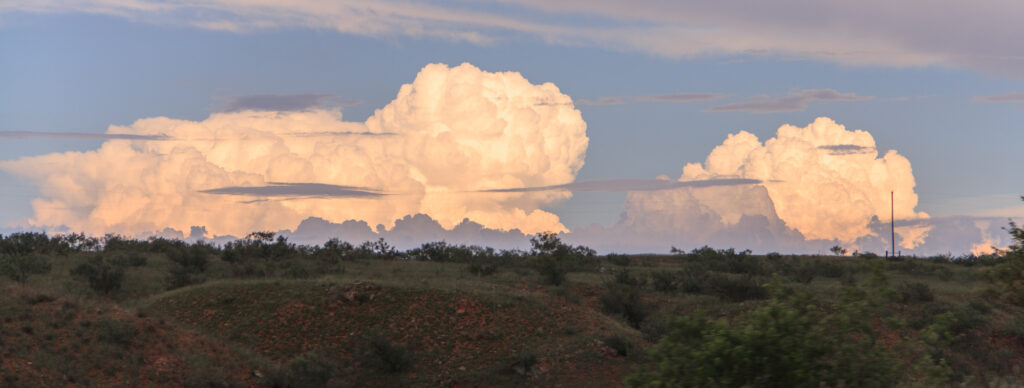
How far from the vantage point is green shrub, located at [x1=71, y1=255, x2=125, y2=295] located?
37.1 meters

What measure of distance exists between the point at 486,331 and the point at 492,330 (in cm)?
21

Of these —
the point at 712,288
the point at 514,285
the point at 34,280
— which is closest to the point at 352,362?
the point at 514,285

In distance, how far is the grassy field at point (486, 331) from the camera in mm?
9992

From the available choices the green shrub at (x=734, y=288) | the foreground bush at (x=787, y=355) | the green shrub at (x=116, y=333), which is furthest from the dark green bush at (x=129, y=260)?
the foreground bush at (x=787, y=355)

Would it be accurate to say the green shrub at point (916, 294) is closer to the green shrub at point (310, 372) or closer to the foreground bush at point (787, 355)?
the green shrub at point (310, 372)

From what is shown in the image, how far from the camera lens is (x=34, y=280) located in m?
38.0

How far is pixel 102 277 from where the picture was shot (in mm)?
37531

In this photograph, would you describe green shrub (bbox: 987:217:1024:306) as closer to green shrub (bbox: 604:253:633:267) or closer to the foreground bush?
the foreground bush

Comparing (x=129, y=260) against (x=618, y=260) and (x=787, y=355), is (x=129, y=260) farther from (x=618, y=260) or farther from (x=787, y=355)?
(x=787, y=355)

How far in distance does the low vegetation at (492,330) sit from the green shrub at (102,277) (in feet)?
0.34

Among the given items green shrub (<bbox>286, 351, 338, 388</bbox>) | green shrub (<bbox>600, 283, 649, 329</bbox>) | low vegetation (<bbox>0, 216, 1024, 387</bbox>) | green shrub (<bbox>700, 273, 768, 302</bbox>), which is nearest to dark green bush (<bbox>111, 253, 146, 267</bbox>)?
low vegetation (<bbox>0, 216, 1024, 387</bbox>)

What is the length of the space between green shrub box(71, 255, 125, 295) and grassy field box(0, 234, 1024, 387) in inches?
4.2

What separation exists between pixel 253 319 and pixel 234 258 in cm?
2215

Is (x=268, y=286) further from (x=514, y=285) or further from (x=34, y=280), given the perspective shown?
(x=34, y=280)
